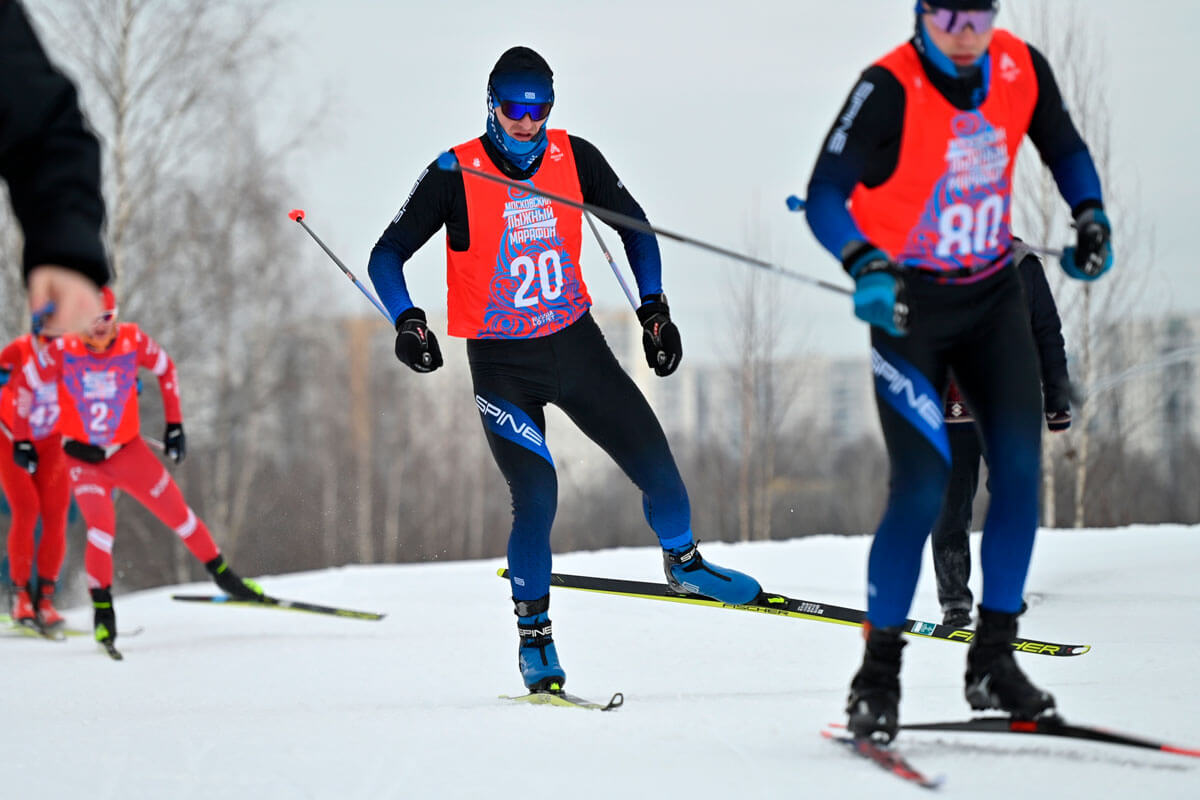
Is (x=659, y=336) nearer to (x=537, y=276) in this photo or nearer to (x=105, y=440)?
(x=537, y=276)

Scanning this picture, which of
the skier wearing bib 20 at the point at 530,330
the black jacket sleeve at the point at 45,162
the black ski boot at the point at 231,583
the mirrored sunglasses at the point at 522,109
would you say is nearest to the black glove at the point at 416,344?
the skier wearing bib 20 at the point at 530,330

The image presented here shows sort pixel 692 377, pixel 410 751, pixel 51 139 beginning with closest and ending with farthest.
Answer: pixel 51 139
pixel 410 751
pixel 692 377

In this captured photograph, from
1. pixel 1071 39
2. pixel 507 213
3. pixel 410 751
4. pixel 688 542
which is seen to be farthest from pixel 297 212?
pixel 1071 39

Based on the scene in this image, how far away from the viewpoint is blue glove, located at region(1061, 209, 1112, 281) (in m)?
2.88

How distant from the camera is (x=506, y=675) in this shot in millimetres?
4809

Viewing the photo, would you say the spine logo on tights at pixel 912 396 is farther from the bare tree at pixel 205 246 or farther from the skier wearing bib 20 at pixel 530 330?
the bare tree at pixel 205 246

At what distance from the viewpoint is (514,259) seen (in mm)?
4043

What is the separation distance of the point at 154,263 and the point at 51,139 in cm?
1508

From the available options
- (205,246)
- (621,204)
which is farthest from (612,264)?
(205,246)

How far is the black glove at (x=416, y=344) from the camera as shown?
3.89 metres

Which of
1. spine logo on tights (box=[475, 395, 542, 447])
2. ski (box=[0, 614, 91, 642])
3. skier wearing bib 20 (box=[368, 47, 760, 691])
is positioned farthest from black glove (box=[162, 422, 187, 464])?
spine logo on tights (box=[475, 395, 542, 447])

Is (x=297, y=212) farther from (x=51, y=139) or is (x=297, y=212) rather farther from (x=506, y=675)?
(x=51, y=139)

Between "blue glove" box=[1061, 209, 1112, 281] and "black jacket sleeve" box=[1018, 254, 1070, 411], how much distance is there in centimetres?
179

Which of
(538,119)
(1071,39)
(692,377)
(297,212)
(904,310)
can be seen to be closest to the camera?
(904,310)
